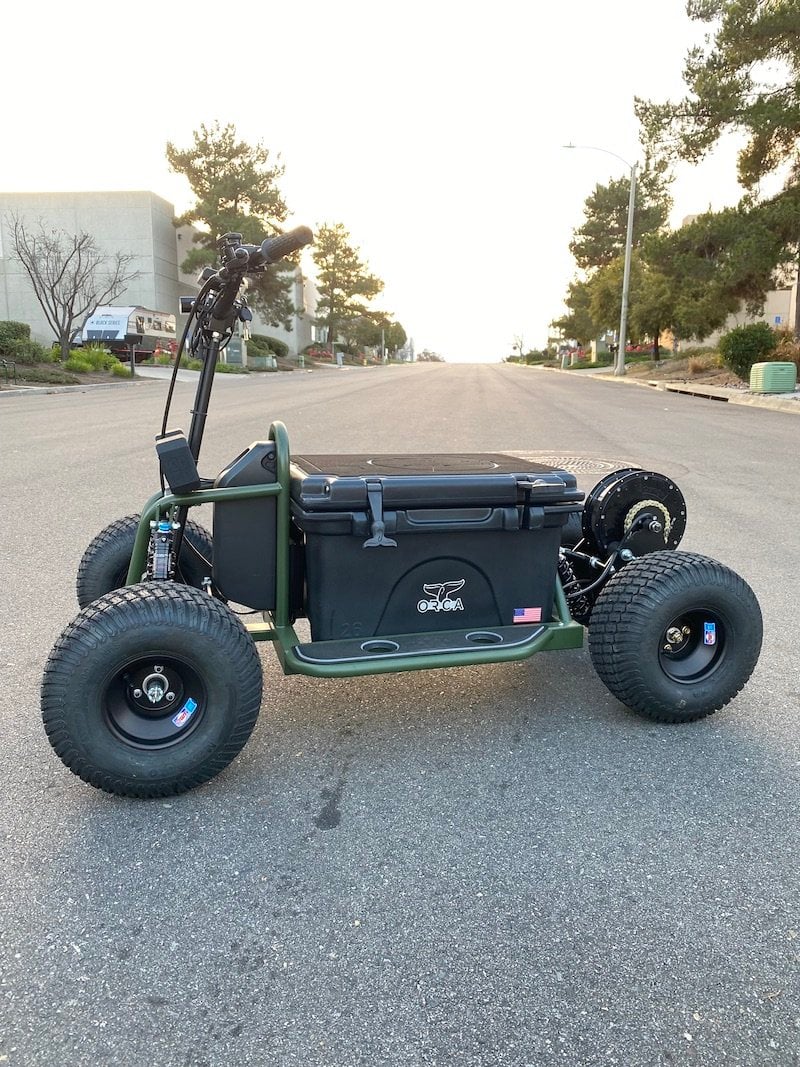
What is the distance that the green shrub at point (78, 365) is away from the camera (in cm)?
2959

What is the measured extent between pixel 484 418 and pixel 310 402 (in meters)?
5.88

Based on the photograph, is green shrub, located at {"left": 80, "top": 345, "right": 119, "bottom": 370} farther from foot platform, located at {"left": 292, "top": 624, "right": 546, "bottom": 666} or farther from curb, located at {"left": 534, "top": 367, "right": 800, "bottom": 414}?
foot platform, located at {"left": 292, "top": 624, "right": 546, "bottom": 666}

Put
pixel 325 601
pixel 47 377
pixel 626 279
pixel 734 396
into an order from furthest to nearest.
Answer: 1. pixel 626 279
2. pixel 47 377
3. pixel 734 396
4. pixel 325 601

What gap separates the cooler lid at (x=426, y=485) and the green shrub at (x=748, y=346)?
28003 millimetres

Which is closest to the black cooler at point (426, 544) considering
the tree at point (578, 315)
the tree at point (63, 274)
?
the tree at point (63, 274)

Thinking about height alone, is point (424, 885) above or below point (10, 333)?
below

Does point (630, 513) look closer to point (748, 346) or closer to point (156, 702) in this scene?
point (156, 702)

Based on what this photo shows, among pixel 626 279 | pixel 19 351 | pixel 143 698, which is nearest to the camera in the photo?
pixel 143 698

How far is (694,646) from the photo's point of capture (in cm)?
314

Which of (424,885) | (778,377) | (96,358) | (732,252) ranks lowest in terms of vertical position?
(424,885)

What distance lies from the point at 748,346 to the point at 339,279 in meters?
61.4

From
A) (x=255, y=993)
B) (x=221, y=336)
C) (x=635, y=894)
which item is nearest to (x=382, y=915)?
(x=255, y=993)

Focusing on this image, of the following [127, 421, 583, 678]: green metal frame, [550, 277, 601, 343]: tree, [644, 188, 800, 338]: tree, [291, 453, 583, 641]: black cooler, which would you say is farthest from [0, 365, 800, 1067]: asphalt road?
[550, 277, 601, 343]: tree

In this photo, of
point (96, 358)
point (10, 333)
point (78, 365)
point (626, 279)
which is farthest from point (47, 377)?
point (626, 279)
